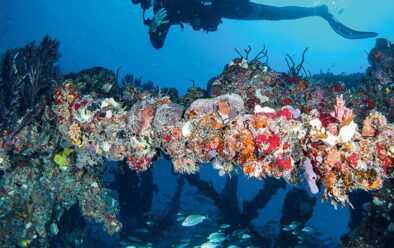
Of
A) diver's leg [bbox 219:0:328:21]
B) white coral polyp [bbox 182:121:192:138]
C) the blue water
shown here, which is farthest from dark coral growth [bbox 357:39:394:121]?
the blue water

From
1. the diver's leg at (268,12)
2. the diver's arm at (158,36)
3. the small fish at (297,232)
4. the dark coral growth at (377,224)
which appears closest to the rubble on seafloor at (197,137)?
the dark coral growth at (377,224)

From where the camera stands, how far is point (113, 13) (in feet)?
480

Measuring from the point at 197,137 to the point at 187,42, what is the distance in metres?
142

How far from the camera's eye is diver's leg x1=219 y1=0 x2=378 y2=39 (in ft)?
43.1

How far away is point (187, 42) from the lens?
141125mm

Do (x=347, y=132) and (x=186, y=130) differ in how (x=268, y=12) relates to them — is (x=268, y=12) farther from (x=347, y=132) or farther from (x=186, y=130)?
(x=347, y=132)

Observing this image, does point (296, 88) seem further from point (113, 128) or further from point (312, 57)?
point (312, 57)

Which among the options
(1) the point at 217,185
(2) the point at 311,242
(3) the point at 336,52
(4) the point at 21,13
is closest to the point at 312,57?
(3) the point at 336,52

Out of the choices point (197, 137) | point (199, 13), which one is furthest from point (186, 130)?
point (199, 13)

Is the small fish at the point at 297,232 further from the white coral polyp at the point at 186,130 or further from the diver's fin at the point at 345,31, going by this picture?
the diver's fin at the point at 345,31

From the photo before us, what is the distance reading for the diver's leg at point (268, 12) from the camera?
517 inches

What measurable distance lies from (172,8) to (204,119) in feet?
28.8

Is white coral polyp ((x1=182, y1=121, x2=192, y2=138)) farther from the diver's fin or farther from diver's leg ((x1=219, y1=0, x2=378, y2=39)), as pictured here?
the diver's fin

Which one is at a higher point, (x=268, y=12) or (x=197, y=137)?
(x=268, y=12)
